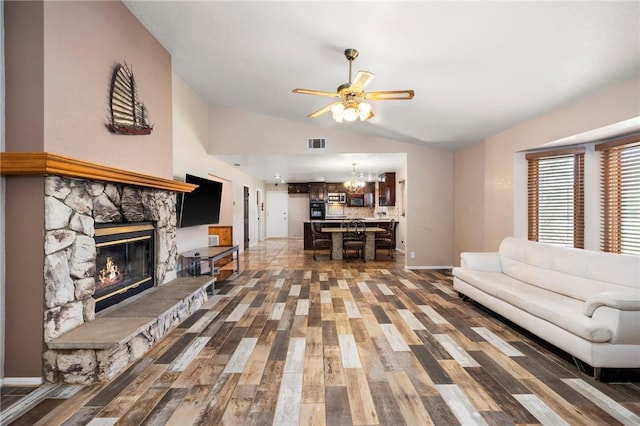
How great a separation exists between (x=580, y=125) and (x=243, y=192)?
25.0 ft

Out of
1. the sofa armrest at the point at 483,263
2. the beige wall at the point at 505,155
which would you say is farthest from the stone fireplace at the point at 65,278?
the beige wall at the point at 505,155

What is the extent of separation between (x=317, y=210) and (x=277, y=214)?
176 cm

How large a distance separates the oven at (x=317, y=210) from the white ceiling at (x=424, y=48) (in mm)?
7037

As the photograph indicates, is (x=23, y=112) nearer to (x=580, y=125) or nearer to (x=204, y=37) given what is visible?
(x=204, y=37)

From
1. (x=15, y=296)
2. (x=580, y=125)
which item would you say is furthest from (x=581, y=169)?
(x=15, y=296)

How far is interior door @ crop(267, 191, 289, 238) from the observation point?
469 inches

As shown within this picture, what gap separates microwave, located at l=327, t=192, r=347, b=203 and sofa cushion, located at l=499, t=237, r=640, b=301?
25.3 ft

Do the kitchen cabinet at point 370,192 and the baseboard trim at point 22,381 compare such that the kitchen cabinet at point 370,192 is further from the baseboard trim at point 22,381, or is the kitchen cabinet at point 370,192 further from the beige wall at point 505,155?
the baseboard trim at point 22,381

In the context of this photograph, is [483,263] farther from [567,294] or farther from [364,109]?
[364,109]

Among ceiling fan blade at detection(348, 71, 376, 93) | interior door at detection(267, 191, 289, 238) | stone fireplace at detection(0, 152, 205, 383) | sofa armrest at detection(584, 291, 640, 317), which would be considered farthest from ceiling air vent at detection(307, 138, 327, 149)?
interior door at detection(267, 191, 289, 238)

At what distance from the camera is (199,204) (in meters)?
4.56

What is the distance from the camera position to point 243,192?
880 centimetres

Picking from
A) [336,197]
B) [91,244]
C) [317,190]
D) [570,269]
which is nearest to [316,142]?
[91,244]

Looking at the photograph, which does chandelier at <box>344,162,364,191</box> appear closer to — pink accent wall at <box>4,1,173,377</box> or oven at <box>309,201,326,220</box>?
oven at <box>309,201,326,220</box>
